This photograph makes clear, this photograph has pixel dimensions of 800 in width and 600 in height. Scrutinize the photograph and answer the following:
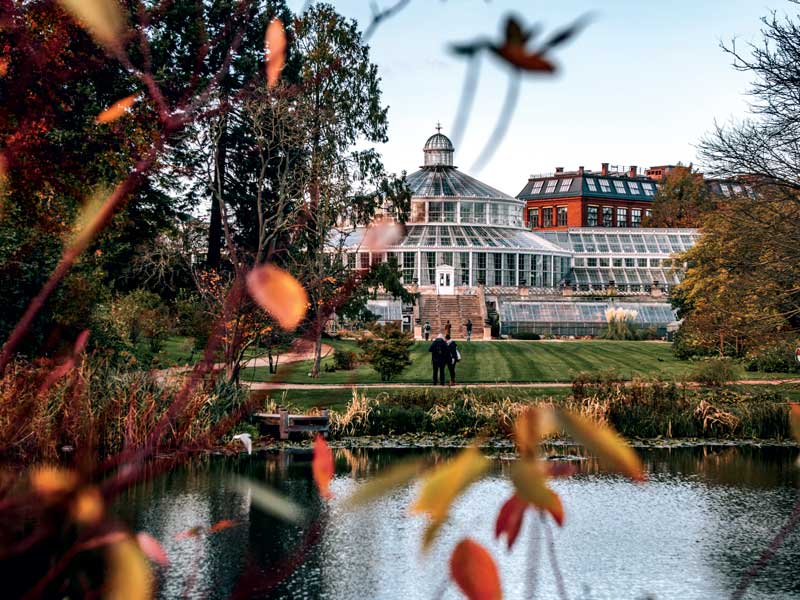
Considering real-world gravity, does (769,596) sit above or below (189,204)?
below

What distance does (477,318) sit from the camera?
44.2 meters

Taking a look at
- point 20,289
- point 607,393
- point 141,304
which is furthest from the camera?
point 141,304

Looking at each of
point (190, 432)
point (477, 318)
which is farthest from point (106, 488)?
point (477, 318)

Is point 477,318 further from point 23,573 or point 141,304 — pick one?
point 23,573

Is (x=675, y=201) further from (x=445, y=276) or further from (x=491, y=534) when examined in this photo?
(x=491, y=534)

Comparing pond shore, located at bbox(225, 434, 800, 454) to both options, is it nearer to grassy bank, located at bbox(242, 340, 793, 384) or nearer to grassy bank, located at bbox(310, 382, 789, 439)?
grassy bank, located at bbox(310, 382, 789, 439)

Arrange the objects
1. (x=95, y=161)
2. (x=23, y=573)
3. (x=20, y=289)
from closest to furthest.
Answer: (x=23, y=573) < (x=20, y=289) < (x=95, y=161)

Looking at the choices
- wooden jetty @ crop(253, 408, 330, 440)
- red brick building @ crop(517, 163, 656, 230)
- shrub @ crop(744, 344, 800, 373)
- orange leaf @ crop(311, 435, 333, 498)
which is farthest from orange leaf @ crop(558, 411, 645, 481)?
red brick building @ crop(517, 163, 656, 230)

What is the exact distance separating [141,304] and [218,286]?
3.56 meters

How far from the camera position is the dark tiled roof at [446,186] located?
52188 millimetres

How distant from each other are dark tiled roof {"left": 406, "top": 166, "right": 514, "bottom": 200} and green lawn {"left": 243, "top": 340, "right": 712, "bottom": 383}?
16203mm

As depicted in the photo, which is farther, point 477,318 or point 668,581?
point 477,318

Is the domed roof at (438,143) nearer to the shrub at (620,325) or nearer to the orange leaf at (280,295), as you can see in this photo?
the shrub at (620,325)

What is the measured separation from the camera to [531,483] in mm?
798
